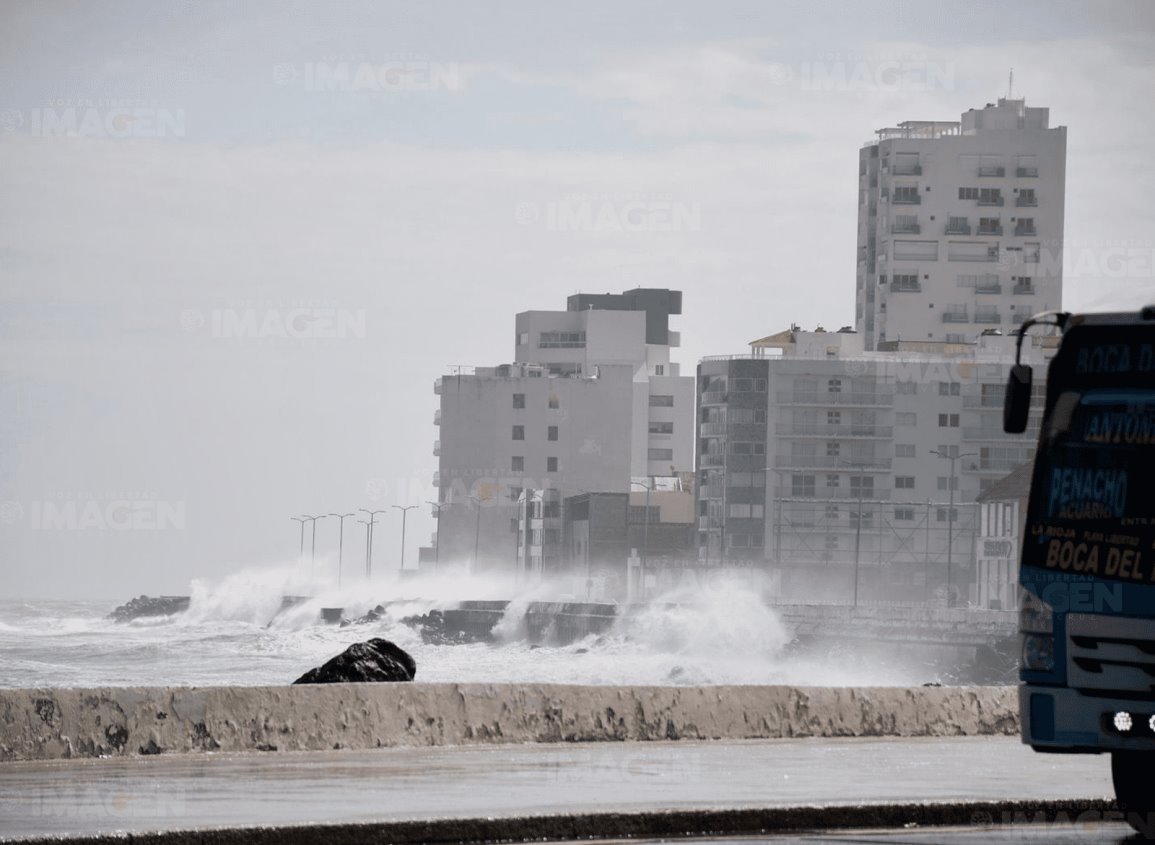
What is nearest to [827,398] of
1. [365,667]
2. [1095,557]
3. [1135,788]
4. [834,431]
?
[834,431]

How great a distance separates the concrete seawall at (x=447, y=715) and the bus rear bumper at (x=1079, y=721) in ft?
13.9

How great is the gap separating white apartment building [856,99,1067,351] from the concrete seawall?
496 ft

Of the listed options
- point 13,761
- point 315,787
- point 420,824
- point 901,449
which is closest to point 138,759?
point 13,761

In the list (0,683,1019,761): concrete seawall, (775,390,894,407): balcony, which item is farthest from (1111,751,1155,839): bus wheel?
(775,390,894,407): balcony

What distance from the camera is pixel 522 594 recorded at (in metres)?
158

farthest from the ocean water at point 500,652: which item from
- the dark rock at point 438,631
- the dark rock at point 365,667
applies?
the dark rock at point 365,667

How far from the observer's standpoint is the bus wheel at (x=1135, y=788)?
1140 centimetres

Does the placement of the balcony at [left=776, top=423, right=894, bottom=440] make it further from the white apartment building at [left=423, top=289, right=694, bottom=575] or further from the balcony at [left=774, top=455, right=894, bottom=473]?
the white apartment building at [left=423, top=289, right=694, bottom=575]

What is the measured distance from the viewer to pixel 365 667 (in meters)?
16.5

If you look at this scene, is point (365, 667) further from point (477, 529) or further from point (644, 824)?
point (477, 529)

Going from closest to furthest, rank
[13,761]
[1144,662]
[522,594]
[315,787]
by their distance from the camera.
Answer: [1144,662] < [315,787] < [13,761] < [522,594]

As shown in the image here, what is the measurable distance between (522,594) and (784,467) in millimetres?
25499

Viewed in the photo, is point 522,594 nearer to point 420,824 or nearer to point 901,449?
point 901,449

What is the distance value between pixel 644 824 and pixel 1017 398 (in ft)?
11.4
